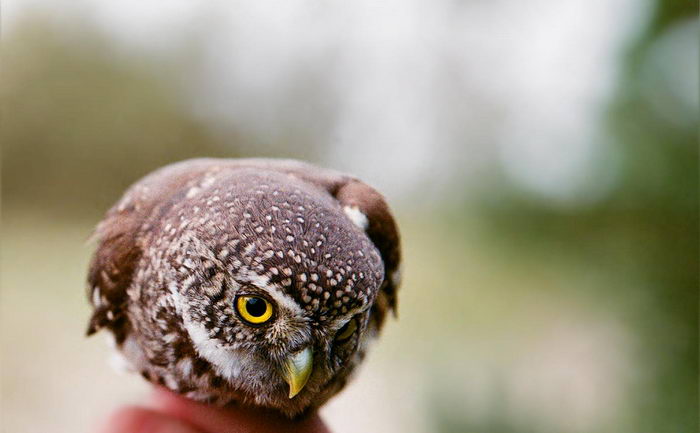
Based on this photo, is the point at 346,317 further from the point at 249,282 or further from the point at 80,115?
the point at 80,115

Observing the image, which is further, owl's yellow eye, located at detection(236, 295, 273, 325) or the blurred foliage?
the blurred foliage

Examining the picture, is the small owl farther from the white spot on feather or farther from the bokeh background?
the bokeh background

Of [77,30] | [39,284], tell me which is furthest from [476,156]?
[39,284]

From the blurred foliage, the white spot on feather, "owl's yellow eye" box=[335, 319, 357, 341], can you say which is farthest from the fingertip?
the blurred foliage

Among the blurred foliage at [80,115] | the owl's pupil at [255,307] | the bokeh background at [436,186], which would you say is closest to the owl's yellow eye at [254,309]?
the owl's pupil at [255,307]

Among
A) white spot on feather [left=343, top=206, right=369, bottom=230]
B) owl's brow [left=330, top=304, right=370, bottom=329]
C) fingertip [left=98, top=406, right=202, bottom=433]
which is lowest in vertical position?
fingertip [left=98, top=406, right=202, bottom=433]

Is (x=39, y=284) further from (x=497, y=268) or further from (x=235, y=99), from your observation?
(x=497, y=268)

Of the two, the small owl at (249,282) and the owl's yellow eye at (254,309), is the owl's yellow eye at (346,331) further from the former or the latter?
the owl's yellow eye at (254,309)

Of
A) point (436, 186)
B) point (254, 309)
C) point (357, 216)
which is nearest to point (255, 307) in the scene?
point (254, 309)
